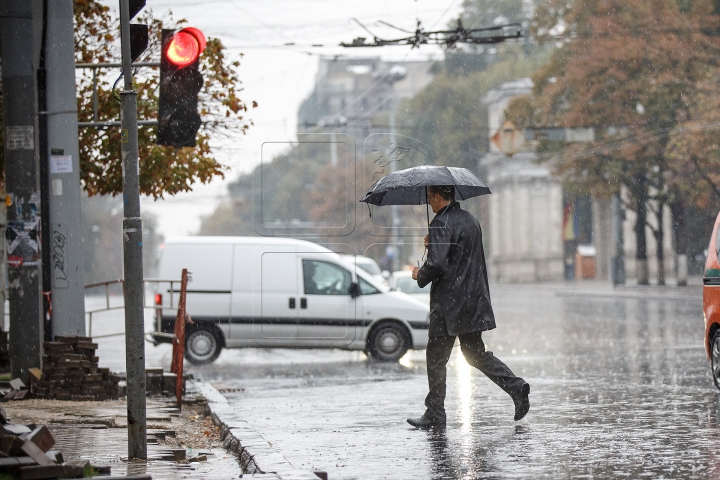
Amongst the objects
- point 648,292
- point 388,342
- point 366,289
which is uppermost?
point 366,289

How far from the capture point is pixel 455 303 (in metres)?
8.80

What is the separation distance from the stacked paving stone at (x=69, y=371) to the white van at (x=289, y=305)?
6.44 meters

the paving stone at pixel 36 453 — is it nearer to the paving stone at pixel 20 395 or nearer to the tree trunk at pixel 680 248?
the paving stone at pixel 20 395

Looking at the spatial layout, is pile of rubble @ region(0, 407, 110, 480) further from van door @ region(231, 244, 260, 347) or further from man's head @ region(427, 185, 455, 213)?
van door @ region(231, 244, 260, 347)

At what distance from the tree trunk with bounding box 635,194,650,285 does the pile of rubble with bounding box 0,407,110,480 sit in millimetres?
40372

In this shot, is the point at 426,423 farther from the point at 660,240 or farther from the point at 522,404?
the point at 660,240

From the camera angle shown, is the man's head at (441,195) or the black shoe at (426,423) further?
the man's head at (441,195)

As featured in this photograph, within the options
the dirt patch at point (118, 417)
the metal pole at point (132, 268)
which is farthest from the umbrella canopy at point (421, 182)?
the metal pole at point (132, 268)

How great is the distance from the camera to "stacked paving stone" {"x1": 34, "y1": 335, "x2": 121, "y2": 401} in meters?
11.3

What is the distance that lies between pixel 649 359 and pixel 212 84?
6900mm

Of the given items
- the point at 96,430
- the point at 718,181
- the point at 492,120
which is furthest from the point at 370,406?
the point at 492,120

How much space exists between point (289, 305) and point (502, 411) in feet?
26.5

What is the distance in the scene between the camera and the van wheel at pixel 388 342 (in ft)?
59.5

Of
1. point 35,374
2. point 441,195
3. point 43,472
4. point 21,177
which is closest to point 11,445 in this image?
point 43,472
